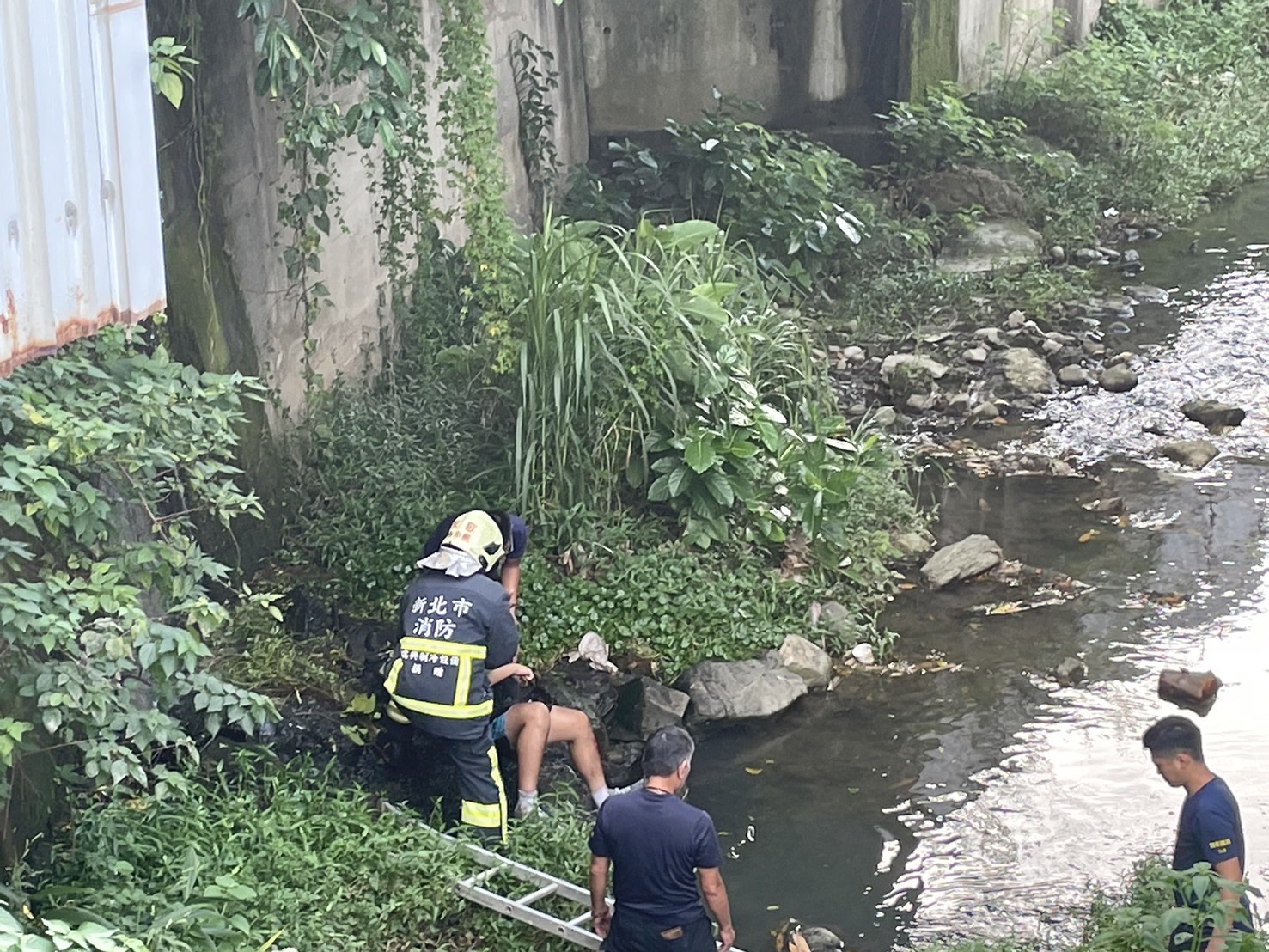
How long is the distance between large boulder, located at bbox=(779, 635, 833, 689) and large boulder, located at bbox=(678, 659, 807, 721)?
0.16 ft

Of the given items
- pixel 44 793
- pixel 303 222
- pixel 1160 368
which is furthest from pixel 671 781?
pixel 1160 368

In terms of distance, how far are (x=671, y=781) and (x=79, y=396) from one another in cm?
210

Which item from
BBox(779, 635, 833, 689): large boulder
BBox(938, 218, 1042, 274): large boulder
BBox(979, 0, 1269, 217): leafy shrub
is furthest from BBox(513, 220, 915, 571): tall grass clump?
BBox(979, 0, 1269, 217): leafy shrub

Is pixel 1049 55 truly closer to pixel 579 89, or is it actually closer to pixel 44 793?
pixel 579 89

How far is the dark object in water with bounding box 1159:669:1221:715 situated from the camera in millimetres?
6609

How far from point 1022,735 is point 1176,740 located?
78.9 inches

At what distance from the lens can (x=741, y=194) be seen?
10984 mm

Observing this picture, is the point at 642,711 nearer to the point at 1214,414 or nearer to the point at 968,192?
the point at 1214,414

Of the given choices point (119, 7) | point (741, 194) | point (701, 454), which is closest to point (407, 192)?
point (701, 454)

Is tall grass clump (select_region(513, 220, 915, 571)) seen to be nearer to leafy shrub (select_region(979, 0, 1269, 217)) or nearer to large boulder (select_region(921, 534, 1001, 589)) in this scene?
large boulder (select_region(921, 534, 1001, 589))

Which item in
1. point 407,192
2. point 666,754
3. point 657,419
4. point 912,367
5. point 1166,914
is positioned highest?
point 407,192

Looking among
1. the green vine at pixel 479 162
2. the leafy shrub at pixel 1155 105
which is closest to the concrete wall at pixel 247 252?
the green vine at pixel 479 162

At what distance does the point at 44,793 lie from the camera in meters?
4.74

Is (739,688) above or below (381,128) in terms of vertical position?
below
